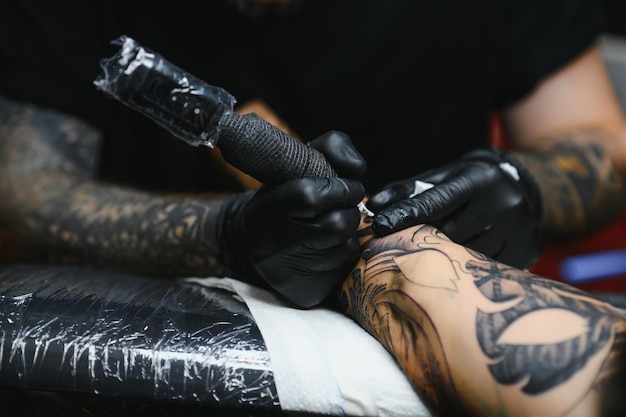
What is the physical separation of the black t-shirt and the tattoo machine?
0.74 m

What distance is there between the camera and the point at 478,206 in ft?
2.84

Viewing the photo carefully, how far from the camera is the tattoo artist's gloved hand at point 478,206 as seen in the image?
2.57ft

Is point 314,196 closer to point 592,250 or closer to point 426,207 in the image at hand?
point 426,207

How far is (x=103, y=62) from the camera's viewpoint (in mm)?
658

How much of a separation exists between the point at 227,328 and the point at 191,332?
0.13 feet

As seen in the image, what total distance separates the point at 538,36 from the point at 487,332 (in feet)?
3.42

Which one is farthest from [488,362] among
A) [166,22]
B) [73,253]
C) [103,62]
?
[166,22]

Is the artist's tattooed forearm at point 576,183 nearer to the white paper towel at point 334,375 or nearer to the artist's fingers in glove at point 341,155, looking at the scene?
the artist's fingers in glove at point 341,155

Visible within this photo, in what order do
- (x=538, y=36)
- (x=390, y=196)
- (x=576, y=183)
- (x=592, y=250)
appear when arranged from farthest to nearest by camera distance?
1. (x=592, y=250)
2. (x=538, y=36)
3. (x=576, y=183)
4. (x=390, y=196)

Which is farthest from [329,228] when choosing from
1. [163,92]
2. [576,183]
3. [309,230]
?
[576,183]

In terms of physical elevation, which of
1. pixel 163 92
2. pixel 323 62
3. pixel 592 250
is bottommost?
pixel 592 250

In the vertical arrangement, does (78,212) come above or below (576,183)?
below

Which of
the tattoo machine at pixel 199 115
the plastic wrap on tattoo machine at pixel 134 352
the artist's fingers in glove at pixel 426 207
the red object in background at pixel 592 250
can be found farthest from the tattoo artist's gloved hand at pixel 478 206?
the red object in background at pixel 592 250

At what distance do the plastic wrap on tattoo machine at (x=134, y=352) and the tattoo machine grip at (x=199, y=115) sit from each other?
180 millimetres
